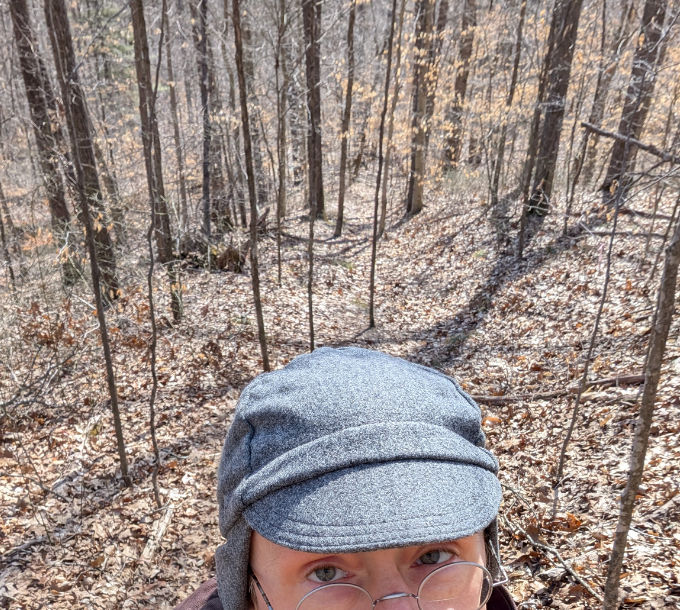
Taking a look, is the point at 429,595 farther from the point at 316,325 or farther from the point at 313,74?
the point at 313,74

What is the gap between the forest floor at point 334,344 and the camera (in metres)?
3.22

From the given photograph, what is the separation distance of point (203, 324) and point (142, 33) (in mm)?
4916

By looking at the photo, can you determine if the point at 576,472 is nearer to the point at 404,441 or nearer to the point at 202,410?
the point at 404,441

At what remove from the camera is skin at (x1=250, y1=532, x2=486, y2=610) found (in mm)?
948

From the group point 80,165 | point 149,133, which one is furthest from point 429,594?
point 149,133

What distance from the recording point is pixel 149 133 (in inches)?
159

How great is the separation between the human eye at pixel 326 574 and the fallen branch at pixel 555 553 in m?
2.55

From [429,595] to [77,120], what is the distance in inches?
319

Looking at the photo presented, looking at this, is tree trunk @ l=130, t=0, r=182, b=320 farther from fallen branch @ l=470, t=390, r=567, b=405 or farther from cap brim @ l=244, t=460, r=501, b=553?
fallen branch @ l=470, t=390, r=567, b=405

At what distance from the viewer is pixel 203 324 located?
8211mm

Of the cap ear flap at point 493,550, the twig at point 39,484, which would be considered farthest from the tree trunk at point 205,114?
the cap ear flap at point 493,550

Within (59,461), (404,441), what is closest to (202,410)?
(59,461)

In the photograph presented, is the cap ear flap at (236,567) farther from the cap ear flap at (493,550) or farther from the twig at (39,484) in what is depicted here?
the twig at (39,484)

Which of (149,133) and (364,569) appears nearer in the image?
(364,569)
